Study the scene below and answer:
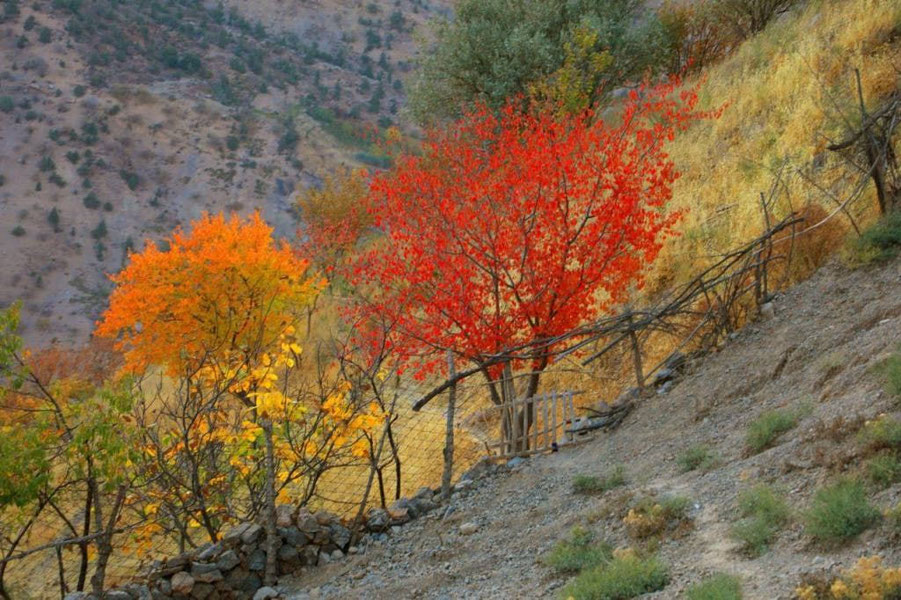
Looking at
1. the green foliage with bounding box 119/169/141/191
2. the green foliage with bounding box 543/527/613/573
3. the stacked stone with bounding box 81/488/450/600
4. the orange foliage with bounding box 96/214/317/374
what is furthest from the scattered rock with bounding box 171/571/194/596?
the green foliage with bounding box 119/169/141/191

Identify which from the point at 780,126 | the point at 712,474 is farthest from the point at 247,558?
the point at 780,126

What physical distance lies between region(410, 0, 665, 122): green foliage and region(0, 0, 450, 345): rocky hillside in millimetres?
37909

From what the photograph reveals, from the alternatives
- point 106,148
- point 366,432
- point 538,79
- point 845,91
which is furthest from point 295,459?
point 106,148

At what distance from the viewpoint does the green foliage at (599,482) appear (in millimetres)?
7789

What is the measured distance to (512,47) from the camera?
963 inches

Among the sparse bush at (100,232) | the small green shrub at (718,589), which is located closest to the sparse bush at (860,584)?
the small green shrub at (718,589)

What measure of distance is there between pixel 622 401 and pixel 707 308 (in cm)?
206

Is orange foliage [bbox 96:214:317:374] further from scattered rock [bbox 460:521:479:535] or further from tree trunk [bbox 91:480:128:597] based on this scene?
scattered rock [bbox 460:521:479:535]

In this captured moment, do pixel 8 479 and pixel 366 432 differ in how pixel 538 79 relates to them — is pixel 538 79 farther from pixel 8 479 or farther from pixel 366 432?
pixel 8 479

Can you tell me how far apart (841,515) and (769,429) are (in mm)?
2173

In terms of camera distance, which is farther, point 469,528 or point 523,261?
point 523,261

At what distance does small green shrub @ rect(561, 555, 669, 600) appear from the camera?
5066 millimetres

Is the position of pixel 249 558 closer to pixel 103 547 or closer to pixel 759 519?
pixel 103 547

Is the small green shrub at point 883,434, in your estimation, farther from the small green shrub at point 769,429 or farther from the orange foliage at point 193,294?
the orange foliage at point 193,294
